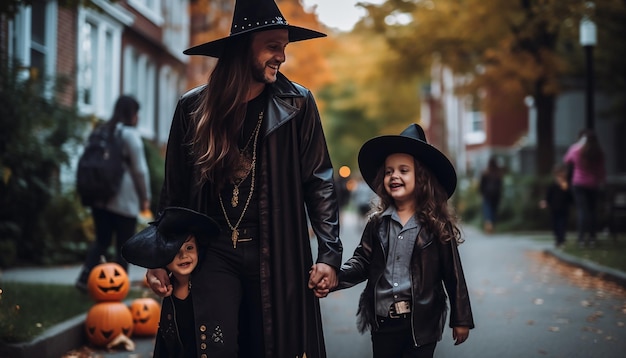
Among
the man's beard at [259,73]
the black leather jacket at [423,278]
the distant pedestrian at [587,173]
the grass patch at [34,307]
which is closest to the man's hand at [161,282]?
the black leather jacket at [423,278]

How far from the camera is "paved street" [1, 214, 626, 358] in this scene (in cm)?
772

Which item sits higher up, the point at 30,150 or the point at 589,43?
the point at 589,43

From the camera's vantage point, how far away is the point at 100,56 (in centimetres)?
2242

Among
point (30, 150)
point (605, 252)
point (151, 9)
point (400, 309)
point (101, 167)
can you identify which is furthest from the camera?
point (151, 9)

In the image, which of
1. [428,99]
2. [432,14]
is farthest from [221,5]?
[428,99]

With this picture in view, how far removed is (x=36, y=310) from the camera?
845 cm

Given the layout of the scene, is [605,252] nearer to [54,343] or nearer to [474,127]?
[54,343]

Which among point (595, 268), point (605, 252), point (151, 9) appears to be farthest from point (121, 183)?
point (151, 9)

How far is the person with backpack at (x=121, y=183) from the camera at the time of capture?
920 centimetres

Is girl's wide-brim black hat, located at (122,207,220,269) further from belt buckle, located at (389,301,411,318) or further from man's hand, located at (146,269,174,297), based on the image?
belt buckle, located at (389,301,411,318)

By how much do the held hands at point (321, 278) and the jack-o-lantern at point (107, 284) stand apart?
420 centimetres

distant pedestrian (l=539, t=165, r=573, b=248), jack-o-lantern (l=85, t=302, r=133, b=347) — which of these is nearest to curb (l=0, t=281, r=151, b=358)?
jack-o-lantern (l=85, t=302, r=133, b=347)

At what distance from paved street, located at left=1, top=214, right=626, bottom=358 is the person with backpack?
3.95 feet

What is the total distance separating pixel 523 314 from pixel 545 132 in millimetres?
16219
